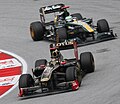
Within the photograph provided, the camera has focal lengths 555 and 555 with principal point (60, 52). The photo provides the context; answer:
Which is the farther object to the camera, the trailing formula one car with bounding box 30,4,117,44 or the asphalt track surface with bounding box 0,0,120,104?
the trailing formula one car with bounding box 30,4,117,44

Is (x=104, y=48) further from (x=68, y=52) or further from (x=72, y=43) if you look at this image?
(x=72, y=43)

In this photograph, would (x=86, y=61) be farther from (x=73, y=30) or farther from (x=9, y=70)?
(x=73, y=30)

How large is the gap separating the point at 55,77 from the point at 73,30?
23.3 feet

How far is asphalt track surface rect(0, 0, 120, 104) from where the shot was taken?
12703 mm

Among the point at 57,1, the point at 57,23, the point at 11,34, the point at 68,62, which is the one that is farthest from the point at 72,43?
the point at 57,1

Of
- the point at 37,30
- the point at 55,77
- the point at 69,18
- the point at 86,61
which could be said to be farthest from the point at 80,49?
the point at 55,77

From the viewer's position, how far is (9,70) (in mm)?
17719

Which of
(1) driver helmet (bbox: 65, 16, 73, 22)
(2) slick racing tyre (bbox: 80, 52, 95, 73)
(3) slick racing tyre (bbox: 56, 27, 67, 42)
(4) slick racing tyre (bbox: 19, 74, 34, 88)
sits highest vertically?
(1) driver helmet (bbox: 65, 16, 73, 22)

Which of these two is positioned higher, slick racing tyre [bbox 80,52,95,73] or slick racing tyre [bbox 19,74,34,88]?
slick racing tyre [bbox 80,52,95,73]

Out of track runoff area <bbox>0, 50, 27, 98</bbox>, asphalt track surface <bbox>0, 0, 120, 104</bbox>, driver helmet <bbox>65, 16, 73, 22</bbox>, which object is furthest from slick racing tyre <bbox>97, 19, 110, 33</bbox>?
track runoff area <bbox>0, 50, 27, 98</bbox>

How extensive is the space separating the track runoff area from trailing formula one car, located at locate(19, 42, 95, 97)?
99cm

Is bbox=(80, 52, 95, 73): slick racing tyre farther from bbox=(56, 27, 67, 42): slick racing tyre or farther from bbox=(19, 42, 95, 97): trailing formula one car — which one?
bbox=(56, 27, 67, 42): slick racing tyre

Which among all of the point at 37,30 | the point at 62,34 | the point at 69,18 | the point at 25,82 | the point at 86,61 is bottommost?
the point at 25,82

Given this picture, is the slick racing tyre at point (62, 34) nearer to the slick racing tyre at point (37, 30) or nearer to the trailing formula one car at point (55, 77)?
the slick racing tyre at point (37, 30)
